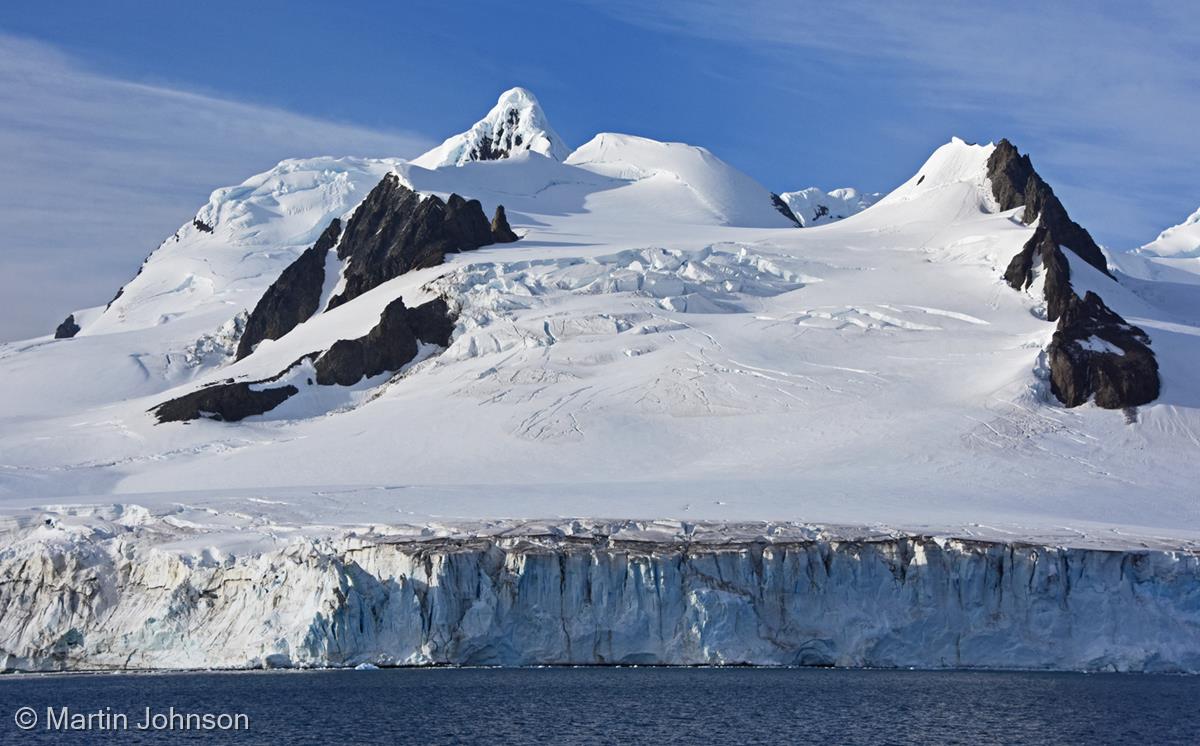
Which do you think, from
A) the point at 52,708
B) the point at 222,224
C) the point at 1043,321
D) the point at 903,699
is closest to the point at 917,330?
the point at 1043,321

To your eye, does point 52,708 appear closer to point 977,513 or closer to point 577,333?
point 977,513

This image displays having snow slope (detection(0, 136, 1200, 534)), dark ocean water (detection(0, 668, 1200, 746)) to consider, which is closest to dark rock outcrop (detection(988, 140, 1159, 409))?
snow slope (detection(0, 136, 1200, 534))

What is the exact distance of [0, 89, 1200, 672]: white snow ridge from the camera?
2046 inches

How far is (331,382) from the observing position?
85375mm

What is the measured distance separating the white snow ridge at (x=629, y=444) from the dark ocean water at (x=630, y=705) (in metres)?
1.34

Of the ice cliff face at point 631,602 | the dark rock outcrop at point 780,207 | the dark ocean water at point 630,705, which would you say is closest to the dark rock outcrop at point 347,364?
the ice cliff face at point 631,602

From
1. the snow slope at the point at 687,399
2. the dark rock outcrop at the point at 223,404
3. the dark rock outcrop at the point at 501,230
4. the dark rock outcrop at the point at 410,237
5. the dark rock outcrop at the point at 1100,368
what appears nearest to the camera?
the snow slope at the point at 687,399

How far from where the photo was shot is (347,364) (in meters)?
85.6

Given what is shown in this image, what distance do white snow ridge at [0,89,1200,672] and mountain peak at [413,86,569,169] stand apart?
103 feet

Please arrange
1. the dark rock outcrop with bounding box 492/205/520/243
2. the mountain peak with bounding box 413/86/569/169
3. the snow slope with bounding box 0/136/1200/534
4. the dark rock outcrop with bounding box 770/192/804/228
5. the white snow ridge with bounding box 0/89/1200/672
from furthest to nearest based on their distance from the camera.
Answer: the mountain peak with bounding box 413/86/569/169 → the dark rock outcrop with bounding box 770/192/804/228 → the dark rock outcrop with bounding box 492/205/520/243 → the snow slope with bounding box 0/136/1200/534 → the white snow ridge with bounding box 0/89/1200/672

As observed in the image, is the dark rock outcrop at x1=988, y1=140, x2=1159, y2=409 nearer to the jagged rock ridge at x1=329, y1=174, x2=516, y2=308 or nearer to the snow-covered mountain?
the jagged rock ridge at x1=329, y1=174, x2=516, y2=308

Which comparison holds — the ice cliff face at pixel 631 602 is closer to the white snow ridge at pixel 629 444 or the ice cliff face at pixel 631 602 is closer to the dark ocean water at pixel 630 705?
the white snow ridge at pixel 629 444

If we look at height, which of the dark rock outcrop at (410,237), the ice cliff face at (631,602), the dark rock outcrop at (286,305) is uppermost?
the dark rock outcrop at (410,237)

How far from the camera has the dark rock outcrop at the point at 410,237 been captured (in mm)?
98188
